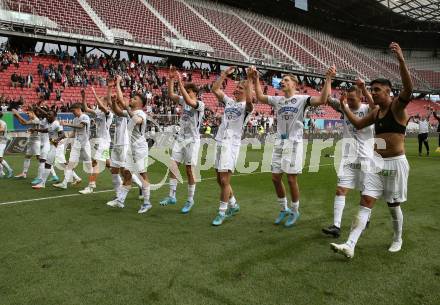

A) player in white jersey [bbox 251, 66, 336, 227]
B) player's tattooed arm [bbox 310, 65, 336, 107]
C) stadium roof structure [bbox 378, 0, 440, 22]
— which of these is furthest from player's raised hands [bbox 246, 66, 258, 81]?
stadium roof structure [bbox 378, 0, 440, 22]

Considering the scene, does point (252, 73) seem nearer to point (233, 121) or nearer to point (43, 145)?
point (233, 121)

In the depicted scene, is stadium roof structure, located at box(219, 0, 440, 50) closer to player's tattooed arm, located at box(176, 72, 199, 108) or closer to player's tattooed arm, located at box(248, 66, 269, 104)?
player's tattooed arm, located at box(176, 72, 199, 108)

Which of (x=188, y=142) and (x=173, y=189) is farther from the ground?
(x=188, y=142)

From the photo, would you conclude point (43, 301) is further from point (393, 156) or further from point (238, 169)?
point (238, 169)

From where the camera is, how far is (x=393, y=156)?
179 inches

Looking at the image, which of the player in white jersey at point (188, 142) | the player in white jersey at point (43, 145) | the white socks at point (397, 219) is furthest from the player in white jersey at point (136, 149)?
the white socks at point (397, 219)

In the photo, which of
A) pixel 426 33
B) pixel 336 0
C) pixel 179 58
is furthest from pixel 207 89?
pixel 426 33

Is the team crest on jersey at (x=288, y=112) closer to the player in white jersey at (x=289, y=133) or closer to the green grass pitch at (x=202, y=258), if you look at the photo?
the player in white jersey at (x=289, y=133)

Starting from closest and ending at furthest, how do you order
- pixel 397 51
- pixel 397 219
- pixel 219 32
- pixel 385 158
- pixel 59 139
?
pixel 397 51 < pixel 385 158 < pixel 397 219 < pixel 59 139 < pixel 219 32

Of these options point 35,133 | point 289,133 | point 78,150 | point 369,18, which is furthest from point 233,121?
point 369,18

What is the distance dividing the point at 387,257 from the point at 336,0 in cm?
5073

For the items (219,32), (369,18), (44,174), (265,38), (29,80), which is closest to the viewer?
(44,174)

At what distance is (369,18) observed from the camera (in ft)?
186

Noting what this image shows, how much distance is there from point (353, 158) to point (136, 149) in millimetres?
3726
